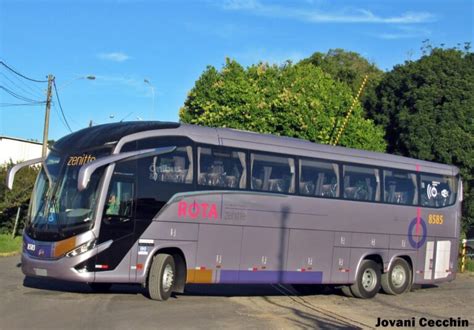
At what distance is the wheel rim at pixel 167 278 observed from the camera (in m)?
12.5

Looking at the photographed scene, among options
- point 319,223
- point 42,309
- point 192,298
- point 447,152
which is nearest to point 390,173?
point 319,223

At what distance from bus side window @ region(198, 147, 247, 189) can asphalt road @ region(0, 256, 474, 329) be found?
8.41ft

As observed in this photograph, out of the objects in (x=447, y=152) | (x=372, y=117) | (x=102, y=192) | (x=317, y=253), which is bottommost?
(x=317, y=253)

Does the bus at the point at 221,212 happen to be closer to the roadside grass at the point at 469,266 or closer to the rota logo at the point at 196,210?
the rota logo at the point at 196,210

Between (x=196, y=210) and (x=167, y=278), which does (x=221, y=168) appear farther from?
(x=167, y=278)

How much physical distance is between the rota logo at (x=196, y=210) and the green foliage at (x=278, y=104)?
15688 millimetres

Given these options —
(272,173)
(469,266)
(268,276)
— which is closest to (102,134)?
(272,173)

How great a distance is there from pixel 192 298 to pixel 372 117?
85.8 feet

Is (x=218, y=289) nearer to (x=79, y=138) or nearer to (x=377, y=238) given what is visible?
(x=377, y=238)

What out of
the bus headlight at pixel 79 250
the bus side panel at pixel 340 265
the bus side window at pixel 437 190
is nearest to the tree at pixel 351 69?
the bus side window at pixel 437 190

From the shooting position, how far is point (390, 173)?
16.6m

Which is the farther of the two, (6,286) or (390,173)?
(390,173)

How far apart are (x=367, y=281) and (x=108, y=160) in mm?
8183

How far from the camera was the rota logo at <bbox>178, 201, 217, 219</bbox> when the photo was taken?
41.7 feet
